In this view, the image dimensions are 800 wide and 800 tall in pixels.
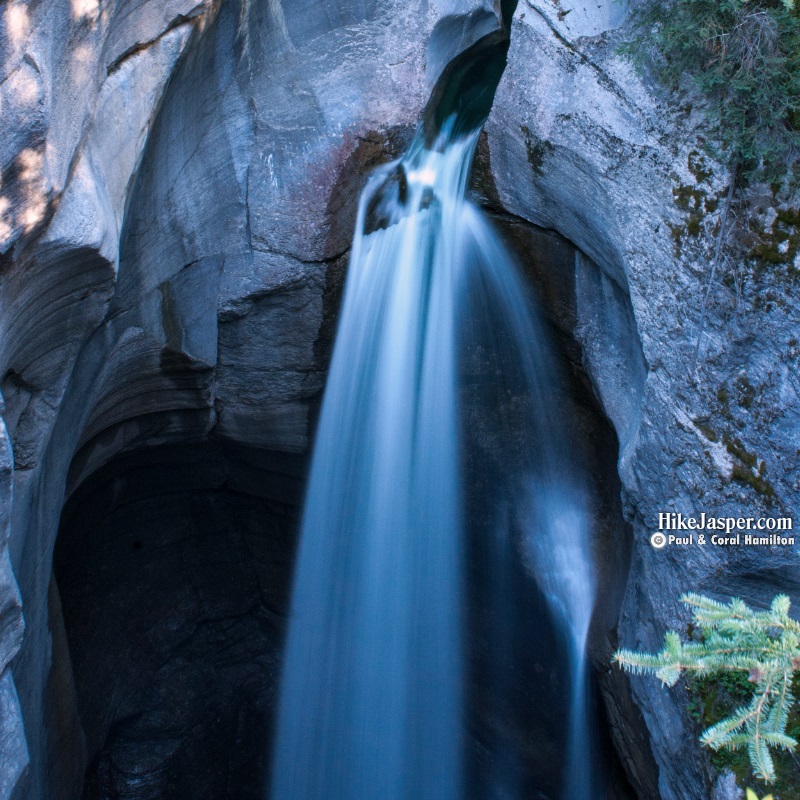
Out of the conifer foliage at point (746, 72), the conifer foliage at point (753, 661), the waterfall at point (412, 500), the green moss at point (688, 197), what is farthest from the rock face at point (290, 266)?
the conifer foliage at point (753, 661)

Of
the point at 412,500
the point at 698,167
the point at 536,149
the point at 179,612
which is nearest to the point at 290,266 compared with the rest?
the point at 536,149

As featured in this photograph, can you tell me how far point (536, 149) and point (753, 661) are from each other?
12.4 ft

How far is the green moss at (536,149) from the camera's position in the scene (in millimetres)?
4820

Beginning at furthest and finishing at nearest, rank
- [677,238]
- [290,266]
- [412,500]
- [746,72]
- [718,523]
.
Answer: [412,500] < [290,266] < [677,238] < [718,523] < [746,72]

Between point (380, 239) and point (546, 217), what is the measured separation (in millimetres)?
1273

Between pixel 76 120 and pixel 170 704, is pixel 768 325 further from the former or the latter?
pixel 170 704

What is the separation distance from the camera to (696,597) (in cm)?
208

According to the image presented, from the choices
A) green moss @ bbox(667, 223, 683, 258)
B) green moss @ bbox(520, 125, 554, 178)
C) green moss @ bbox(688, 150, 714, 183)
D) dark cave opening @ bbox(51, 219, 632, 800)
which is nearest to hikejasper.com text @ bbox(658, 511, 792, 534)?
dark cave opening @ bbox(51, 219, 632, 800)

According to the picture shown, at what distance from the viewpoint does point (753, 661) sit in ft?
6.24

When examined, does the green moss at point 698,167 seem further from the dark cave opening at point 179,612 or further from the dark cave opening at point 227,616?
the dark cave opening at point 179,612

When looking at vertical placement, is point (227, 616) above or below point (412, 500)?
below

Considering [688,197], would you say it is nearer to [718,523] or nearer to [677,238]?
[677,238]

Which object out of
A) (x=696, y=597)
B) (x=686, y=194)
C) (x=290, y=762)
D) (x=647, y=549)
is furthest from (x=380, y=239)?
(x=290, y=762)

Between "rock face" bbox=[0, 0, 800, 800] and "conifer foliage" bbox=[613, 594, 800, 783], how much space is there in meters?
1.68
